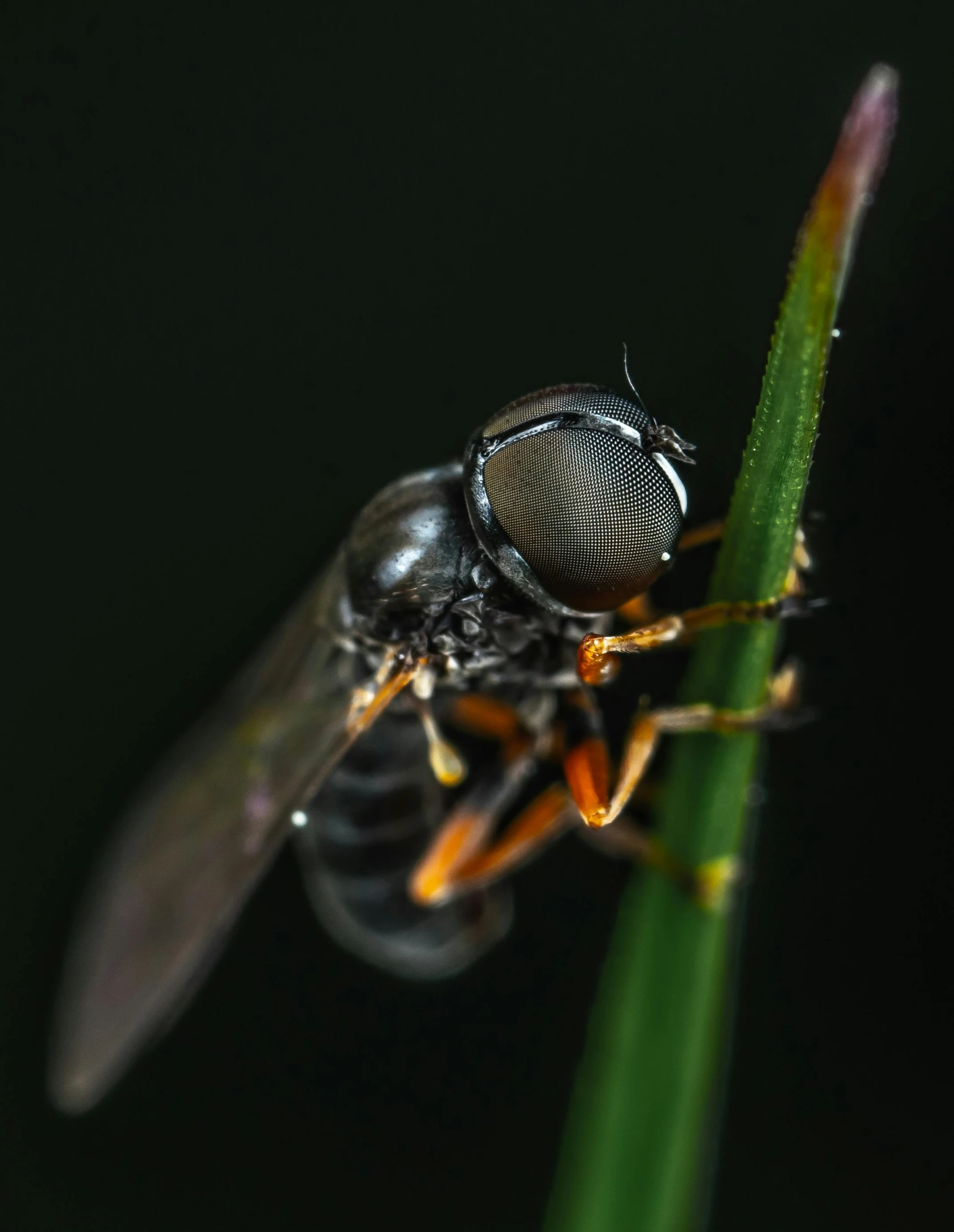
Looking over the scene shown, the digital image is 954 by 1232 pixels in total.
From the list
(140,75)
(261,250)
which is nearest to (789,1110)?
(261,250)

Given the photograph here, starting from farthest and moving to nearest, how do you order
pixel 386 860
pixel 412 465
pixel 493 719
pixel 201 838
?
1. pixel 412 465
2. pixel 386 860
3. pixel 493 719
4. pixel 201 838

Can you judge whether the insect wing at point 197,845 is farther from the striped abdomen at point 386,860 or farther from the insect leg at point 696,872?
the insect leg at point 696,872

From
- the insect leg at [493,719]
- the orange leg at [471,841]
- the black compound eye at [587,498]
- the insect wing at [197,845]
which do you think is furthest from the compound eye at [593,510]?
the orange leg at [471,841]

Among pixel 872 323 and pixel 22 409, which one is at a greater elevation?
pixel 872 323

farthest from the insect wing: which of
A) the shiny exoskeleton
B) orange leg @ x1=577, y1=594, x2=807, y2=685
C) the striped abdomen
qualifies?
orange leg @ x1=577, y1=594, x2=807, y2=685

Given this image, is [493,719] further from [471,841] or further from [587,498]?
[587,498]

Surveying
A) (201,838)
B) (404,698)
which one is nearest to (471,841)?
(404,698)

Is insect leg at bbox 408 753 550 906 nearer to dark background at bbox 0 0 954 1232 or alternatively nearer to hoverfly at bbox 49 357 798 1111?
hoverfly at bbox 49 357 798 1111

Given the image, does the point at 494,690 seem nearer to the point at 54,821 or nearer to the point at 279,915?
the point at 279,915
